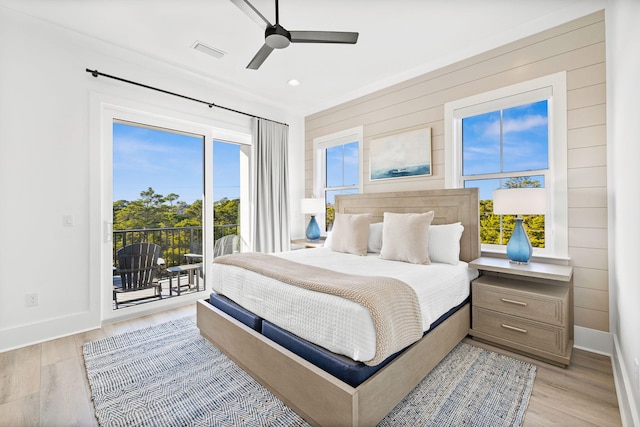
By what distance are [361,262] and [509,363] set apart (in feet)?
4.35

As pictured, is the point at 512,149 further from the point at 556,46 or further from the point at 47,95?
the point at 47,95

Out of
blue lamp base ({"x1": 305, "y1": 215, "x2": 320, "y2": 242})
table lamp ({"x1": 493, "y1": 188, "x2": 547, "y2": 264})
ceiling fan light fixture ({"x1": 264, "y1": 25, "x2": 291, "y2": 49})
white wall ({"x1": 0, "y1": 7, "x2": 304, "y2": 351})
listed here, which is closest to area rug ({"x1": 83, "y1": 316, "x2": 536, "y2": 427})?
white wall ({"x1": 0, "y1": 7, "x2": 304, "y2": 351})

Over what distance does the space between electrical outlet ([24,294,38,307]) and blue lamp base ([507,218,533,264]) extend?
4194mm

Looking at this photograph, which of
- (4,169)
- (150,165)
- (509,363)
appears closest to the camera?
(509,363)

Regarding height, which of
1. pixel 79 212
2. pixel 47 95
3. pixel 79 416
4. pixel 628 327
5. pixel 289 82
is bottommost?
pixel 79 416

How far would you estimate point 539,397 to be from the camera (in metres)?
1.76

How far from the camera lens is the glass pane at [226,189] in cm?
398

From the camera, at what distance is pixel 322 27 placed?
2619 mm

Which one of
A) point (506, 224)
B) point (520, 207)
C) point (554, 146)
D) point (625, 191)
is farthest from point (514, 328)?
point (554, 146)

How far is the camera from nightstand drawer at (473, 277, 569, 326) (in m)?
2.07

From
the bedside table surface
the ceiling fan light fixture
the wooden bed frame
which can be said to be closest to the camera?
the wooden bed frame

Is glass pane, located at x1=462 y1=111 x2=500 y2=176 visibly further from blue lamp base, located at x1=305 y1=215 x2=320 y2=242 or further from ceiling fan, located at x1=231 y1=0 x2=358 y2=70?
blue lamp base, located at x1=305 y1=215 x2=320 y2=242

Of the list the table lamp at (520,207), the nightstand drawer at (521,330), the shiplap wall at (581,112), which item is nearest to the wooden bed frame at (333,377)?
the nightstand drawer at (521,330)

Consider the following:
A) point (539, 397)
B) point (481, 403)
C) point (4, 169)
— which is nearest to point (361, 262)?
point (481, 403)
